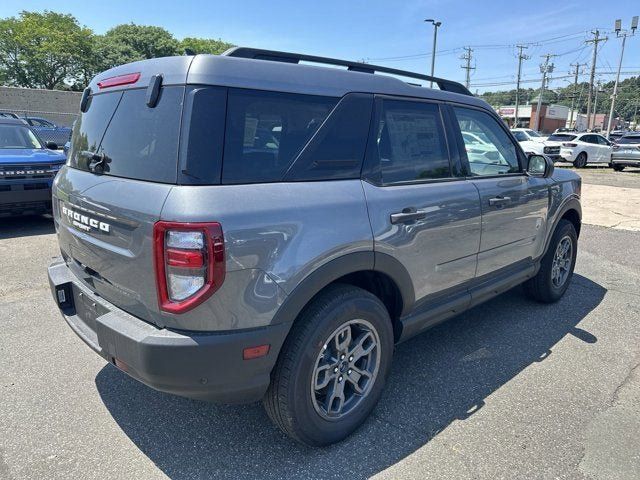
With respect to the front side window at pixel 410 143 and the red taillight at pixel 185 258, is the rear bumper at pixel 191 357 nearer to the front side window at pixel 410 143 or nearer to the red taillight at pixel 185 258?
the red taillight at pixel 185 258

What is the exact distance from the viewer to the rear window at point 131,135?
2.06 meters

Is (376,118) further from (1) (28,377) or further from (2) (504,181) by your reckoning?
(1) (28,377)

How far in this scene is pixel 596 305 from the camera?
470 cm

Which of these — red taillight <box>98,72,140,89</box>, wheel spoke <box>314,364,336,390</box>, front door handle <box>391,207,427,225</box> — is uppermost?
red taillight <box>98,72,140,89</box>

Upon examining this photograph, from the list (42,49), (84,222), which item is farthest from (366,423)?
(42,49)

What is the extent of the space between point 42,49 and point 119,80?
50.1 m

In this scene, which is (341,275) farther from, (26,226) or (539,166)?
(26,226)

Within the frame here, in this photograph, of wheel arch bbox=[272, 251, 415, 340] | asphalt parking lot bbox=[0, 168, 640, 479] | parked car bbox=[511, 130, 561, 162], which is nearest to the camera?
wheel arch bbox=[272, 251, 415, 340]

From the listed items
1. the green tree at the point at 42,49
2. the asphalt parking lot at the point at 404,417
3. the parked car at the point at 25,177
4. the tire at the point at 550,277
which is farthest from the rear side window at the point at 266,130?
the green tree at the point at 42,49

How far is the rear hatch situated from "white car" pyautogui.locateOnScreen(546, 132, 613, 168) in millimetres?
23128

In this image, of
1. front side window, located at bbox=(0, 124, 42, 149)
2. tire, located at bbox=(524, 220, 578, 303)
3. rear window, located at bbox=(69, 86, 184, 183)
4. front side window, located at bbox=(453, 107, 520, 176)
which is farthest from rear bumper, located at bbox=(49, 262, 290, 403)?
front side window, located at bbox=(0, 124, 42, 149)

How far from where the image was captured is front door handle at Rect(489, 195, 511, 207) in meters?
3.33

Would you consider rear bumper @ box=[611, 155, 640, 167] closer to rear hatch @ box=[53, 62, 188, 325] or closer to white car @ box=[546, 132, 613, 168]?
white car @ box=[546, 132, 613, 168]

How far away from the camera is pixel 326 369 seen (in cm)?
247
